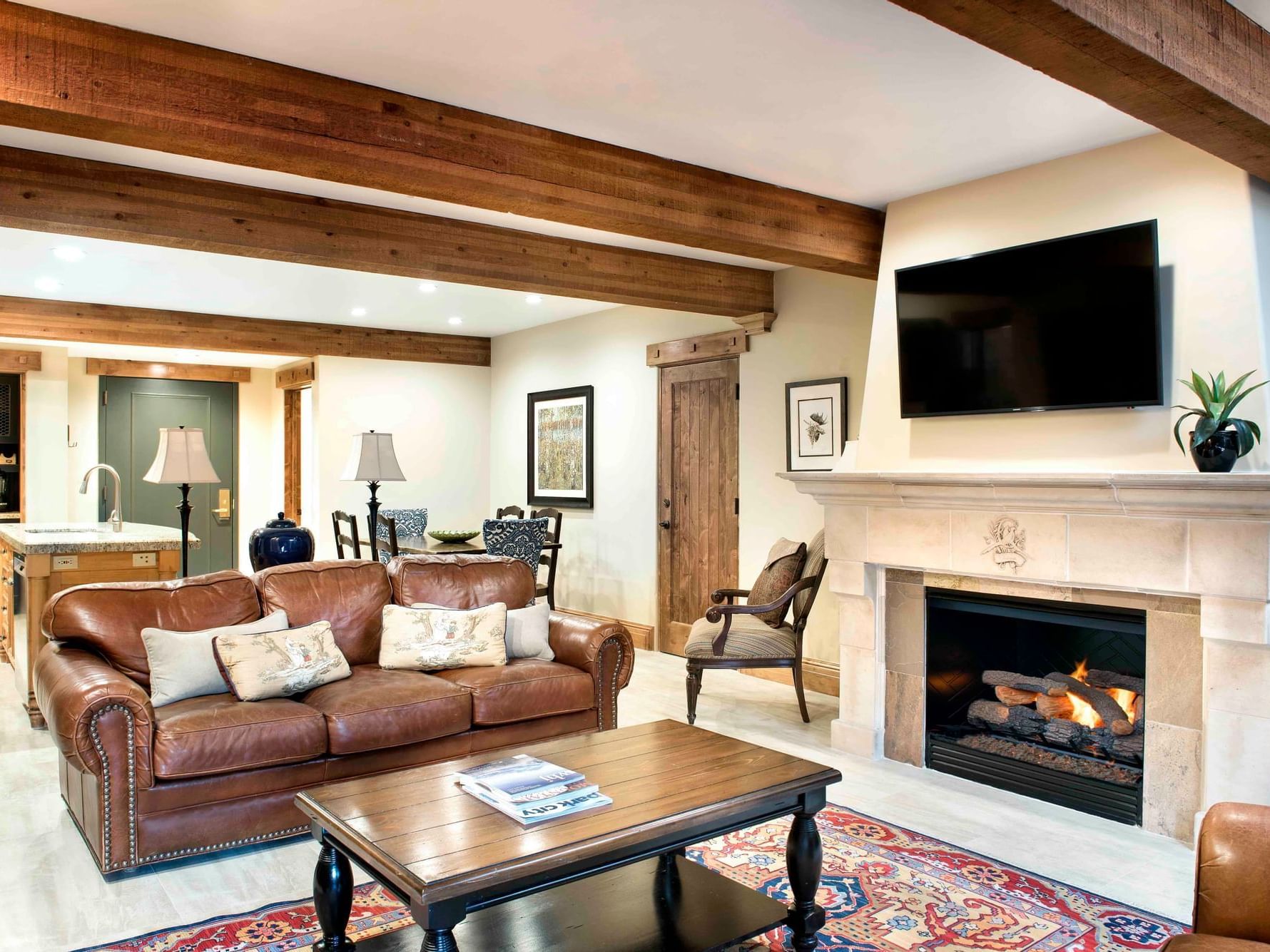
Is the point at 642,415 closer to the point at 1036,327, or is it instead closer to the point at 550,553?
the point at 550,553

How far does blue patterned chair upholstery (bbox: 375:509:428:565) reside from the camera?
299 inches

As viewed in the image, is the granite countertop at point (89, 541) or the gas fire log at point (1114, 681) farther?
the granite countertop at point (89, 541)

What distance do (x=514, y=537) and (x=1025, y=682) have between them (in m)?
3.52

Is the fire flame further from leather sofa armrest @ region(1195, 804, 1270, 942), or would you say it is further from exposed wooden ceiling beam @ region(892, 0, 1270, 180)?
exposed wooden ceiling beam @ region(892, 0, 1270, 180)

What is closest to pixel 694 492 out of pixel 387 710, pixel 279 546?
pixel 279 546

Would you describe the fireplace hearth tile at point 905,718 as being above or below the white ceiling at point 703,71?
below

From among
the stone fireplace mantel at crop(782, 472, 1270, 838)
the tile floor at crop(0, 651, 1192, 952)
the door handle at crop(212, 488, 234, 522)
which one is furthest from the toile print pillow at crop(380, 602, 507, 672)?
the door handle at crop(212, 488, 234, 522)

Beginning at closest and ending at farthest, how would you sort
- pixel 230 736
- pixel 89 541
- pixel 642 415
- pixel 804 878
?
pixel 804 878 → pixel 230 736 → pixel 89 541 → pixel 642 415

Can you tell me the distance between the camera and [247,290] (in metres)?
6.23

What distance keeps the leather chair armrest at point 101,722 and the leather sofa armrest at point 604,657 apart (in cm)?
163

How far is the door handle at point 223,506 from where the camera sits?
386 inches

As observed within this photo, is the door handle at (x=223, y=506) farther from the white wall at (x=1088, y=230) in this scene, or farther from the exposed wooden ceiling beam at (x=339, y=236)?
the white wall at (x=1088, y=230)

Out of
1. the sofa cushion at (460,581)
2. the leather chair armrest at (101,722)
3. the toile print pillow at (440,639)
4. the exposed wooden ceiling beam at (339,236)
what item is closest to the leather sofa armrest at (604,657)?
the toile print pillow at (440,639)

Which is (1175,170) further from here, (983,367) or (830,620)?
(830,620)
